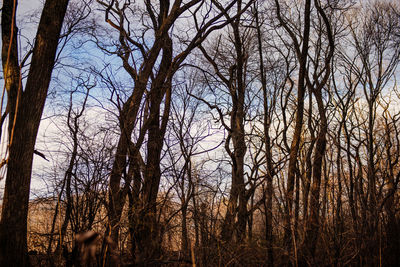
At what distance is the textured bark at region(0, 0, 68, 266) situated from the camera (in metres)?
3.81

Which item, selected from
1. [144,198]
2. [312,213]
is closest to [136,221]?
[144,198]

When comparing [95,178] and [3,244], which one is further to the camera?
[95,178]

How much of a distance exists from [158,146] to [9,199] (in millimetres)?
2361

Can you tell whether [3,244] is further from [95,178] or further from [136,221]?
[136,221]

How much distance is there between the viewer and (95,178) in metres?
3.99

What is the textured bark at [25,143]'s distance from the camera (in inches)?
150

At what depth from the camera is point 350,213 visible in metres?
4.63

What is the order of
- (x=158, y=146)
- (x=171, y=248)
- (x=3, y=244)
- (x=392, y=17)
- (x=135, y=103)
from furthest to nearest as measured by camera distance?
(x=392, y=17) < (x=158, y=146) < (x=171, y=248) < (x=135, y=103) < (x=3, y=244)

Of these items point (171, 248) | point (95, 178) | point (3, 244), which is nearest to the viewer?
point (3, 244)

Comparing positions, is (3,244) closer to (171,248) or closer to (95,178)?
(95,178)

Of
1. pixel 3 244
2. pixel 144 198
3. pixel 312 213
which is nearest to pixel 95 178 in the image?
pixel 144 198

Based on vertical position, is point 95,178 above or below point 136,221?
above

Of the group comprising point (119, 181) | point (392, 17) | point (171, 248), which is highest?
point (392, 17)

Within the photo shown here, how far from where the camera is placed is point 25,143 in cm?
425
